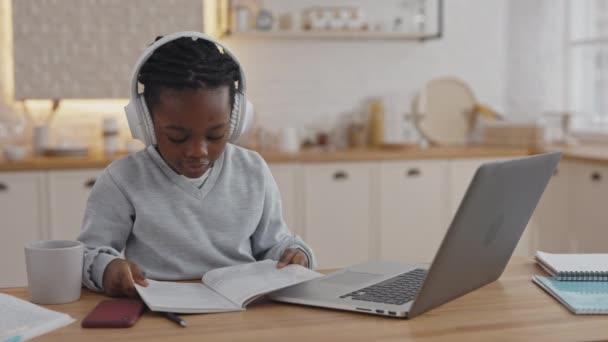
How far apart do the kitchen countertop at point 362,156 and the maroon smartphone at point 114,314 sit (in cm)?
234

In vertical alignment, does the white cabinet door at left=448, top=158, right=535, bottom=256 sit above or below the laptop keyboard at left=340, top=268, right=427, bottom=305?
below

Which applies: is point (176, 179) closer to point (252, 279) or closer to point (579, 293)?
point (252, 279)

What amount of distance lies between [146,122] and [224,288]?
0.39 m

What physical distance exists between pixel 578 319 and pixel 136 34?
123 inches

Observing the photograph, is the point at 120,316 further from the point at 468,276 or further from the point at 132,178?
the point at 468,276

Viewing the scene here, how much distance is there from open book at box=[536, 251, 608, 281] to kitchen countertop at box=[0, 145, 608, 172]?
2039 millimetres

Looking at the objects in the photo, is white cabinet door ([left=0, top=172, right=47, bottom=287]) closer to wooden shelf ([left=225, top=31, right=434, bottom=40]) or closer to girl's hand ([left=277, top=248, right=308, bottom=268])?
wooden shelf ([left=225, top=31, right=434, bottom=40])

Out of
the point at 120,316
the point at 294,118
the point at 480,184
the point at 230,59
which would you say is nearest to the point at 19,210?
the point at 294,118

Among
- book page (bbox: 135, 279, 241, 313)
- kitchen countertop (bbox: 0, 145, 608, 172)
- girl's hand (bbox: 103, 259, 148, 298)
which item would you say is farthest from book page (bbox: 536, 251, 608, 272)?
kitchen countertop (bbox: 0, 145, 608, 172)

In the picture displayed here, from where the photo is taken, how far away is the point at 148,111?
1.48 metres

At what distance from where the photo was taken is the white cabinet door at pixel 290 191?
3699 mm

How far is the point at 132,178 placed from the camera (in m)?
1.59

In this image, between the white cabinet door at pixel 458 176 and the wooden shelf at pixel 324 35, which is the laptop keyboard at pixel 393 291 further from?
the wooden shelf at pixel 324 35

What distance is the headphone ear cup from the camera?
1.47 m
